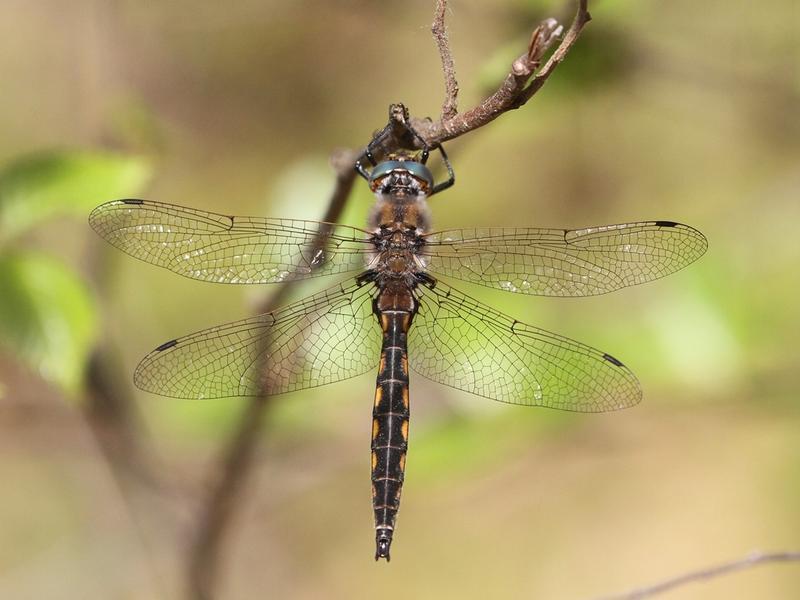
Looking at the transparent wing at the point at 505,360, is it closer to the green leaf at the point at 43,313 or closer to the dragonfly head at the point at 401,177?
the dragonfly head at the point at 401,177

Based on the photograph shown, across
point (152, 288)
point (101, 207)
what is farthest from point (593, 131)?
point (101, 207)

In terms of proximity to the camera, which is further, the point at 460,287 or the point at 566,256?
the point at 460,287

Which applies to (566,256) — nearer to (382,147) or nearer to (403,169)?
(403,169)

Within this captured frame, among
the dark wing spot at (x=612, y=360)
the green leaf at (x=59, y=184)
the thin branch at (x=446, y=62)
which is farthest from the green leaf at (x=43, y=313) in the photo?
the dark wing spot at (x=612, y=360)

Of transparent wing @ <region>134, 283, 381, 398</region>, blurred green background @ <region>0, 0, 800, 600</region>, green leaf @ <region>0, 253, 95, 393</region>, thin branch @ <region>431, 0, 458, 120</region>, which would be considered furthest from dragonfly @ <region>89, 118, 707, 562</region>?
thin branch @ <region>431, 0, 458, 120</region>

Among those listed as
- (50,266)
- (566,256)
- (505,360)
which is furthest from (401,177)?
(50,266)

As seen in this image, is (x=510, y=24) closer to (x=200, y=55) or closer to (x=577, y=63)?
(x=577, y=63)
